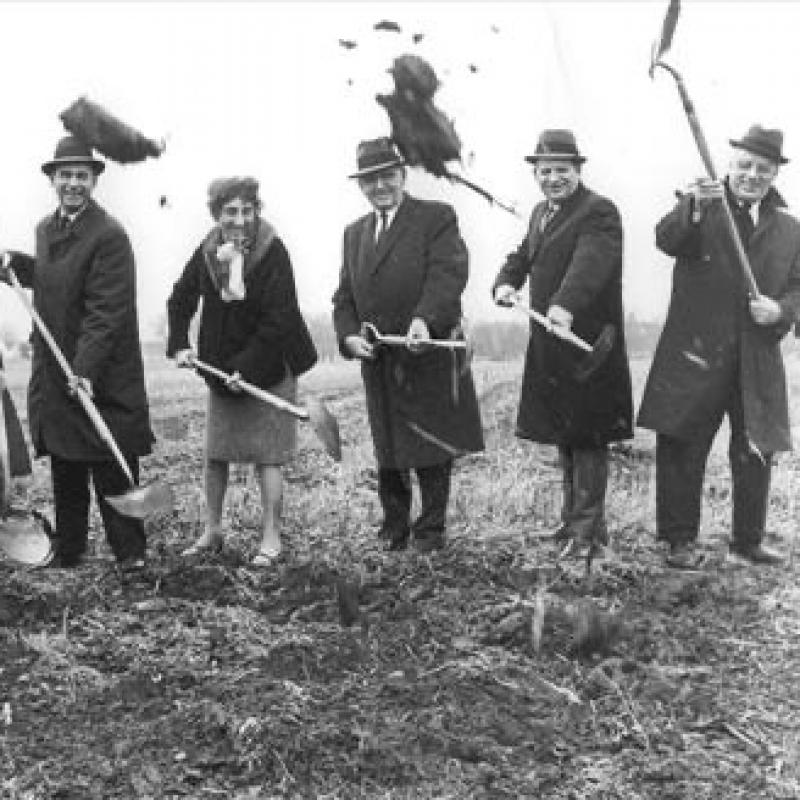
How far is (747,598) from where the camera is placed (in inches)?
176

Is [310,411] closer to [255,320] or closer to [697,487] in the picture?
[255,320]

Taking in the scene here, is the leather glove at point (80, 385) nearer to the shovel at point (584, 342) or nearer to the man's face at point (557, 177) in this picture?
the shovel at point (584, 342)

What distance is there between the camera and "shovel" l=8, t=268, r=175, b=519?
4.46 metres

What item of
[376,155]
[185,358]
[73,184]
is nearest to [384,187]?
[376,155]

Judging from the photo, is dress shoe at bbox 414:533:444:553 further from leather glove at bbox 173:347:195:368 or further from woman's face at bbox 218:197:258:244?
woman's face at bbox 218:197:258:244

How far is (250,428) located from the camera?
4918 millimetres

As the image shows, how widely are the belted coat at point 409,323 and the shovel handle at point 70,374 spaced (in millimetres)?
1049

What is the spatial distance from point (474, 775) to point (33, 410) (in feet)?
8.40

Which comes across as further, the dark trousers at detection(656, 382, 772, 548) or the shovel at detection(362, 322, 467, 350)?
the dark trousers at detection(656, 382, 772, 548)

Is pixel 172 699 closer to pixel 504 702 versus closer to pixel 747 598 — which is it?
pixel 504 702

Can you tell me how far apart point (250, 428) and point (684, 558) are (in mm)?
1853

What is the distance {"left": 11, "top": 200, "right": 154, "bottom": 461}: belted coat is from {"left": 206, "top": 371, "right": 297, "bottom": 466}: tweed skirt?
0.33m

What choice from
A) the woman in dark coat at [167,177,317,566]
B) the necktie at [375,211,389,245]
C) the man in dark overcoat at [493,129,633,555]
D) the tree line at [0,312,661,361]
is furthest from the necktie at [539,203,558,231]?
the tree line at [0,312,661,361]

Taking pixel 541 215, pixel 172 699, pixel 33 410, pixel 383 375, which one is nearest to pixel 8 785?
pixel 172 699
